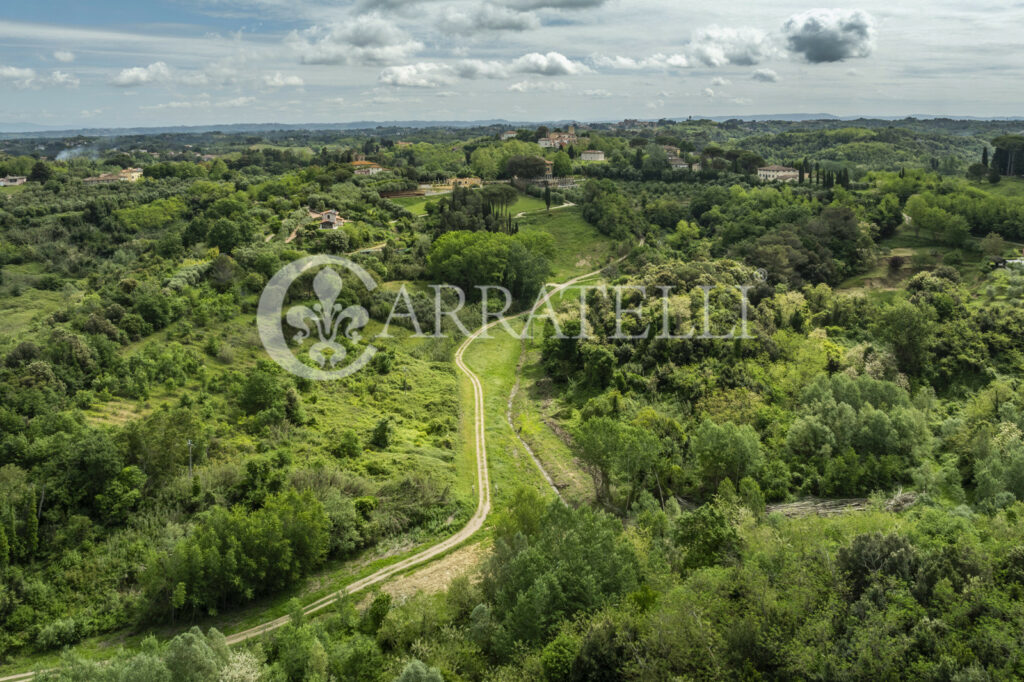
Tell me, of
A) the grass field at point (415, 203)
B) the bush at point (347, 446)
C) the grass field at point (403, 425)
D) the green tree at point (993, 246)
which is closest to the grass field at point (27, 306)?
the grass field at point (403, 425)

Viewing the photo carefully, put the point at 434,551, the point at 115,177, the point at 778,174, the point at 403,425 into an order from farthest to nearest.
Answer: the point at 115,177, the point at 778,174, the point at 403,425, the point at 434,551

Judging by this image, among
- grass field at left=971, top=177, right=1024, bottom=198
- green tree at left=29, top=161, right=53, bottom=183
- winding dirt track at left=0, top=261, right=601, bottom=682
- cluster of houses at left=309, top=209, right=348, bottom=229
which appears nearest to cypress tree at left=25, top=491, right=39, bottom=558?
winding dirt track at left=0, top=261, right=601, bottom=682

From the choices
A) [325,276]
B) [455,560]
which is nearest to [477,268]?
[325,276]

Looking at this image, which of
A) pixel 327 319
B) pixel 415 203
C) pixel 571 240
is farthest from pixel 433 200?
pixel 327 319

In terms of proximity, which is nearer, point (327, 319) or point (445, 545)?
point (445, 545)

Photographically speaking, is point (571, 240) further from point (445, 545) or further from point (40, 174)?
point (40, 174)

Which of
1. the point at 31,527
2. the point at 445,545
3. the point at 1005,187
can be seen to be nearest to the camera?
the point at 31,527
